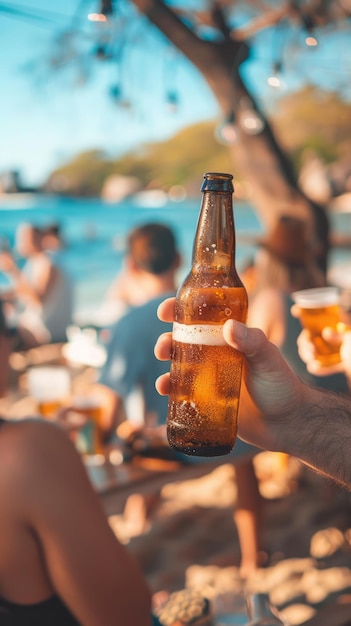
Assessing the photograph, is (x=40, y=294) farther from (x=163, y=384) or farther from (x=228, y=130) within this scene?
(x=163, y=384)

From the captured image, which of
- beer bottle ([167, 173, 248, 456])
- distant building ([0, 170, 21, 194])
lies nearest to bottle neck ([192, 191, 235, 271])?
beer bottle ([167, 173, 248, 456])

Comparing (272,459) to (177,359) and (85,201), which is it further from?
(85,201)

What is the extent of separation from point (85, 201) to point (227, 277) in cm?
5404

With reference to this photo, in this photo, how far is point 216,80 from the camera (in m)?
5.23

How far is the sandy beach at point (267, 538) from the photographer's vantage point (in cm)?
332

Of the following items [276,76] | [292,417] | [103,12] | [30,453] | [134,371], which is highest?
[103,12]

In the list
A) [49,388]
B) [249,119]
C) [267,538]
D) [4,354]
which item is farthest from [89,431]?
[249,119]

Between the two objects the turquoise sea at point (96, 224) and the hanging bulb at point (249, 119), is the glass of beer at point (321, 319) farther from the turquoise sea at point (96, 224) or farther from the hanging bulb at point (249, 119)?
the turquoise sea at point (96, 224)

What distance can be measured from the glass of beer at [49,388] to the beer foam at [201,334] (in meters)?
1.69

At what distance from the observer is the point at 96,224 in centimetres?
4647

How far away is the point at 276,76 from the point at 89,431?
2868 mm

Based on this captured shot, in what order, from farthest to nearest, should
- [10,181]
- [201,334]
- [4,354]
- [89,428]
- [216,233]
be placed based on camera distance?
[10,181] < [89,428] < [4,354] < [216,233] < [201,334]

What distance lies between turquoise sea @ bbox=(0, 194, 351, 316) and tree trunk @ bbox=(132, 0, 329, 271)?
1354 centimetres

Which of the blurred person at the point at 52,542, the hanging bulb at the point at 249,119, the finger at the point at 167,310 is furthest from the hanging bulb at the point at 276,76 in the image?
the finger at the point at 167,310
